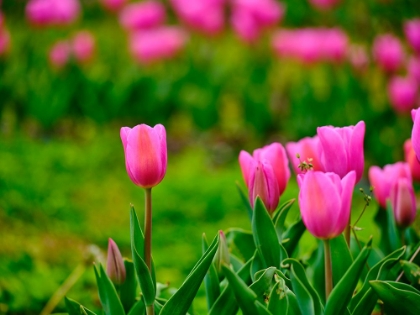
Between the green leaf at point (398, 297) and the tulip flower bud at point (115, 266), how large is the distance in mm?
470

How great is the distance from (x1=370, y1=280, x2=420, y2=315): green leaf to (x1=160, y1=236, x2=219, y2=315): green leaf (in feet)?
0.89

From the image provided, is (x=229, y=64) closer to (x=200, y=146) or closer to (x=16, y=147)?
(x=200, y=146)

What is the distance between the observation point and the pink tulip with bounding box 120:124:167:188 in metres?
0.98

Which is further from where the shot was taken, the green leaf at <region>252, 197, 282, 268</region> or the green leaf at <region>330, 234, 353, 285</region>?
the green leaf at <region>330, 234, 353, 285</region>

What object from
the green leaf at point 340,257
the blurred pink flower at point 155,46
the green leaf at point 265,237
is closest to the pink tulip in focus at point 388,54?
the blurred pink flower at point 155,46

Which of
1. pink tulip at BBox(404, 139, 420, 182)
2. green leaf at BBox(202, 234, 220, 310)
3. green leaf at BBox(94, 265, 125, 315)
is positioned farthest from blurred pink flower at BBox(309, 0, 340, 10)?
green leaf at BBox(94, 265, 125, 315)

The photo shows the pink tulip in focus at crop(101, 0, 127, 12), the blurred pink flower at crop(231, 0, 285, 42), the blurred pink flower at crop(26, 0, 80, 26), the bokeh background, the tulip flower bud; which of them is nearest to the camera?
the tulip flower bud

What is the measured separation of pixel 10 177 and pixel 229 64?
2.64 metres

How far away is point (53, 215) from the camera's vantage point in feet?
8.01

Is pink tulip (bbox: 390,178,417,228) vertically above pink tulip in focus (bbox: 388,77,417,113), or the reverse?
pink tulip (bbox: 390,178,417,228)

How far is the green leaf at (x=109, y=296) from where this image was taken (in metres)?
1.06

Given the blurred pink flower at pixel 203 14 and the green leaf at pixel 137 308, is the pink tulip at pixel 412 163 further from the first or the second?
the blurred pink flower at pixel 203 14

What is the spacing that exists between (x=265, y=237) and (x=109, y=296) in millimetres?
297

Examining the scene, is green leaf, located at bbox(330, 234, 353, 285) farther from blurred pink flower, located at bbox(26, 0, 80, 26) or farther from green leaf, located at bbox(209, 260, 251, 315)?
blurred pink flower, located at bbox(26, 0, 80, 26)
